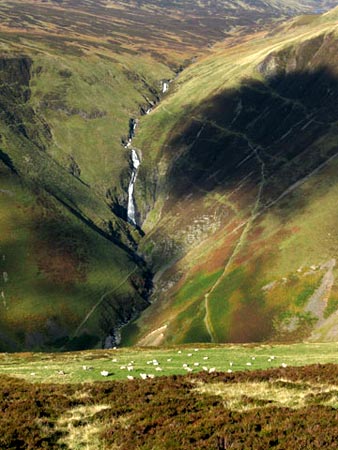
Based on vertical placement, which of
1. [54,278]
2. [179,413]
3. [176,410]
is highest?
[179,413]

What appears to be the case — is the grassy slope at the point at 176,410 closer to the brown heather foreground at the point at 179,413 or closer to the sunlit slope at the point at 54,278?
the brown heather foreground at the point at 179,413

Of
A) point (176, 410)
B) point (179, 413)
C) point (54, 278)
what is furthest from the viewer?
point (54, 278)

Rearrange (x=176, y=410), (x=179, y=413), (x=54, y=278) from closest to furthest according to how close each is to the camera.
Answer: (x=179, y=413) → (x=176, y=410) → (x=54, y=278)

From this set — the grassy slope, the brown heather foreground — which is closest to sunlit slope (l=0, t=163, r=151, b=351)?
the grassy slope

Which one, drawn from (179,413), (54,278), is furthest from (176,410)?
(54,278)

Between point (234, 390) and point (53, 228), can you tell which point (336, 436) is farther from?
point (53, 228)

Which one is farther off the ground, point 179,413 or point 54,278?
point 179,413

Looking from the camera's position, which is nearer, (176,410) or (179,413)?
(179,413)

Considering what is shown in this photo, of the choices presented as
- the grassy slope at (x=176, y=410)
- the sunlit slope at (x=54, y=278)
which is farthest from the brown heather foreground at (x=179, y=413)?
the sunlit slope at (x=54, y=278)

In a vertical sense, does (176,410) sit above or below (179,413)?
below

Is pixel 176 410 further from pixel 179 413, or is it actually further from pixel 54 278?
pixel 54 278

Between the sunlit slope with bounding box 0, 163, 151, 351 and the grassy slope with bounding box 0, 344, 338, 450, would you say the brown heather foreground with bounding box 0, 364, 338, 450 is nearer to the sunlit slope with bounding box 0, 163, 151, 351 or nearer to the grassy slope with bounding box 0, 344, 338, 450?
the grassy slope with bounding box 0, 344, 338, 450

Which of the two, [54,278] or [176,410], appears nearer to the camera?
[176,410]
